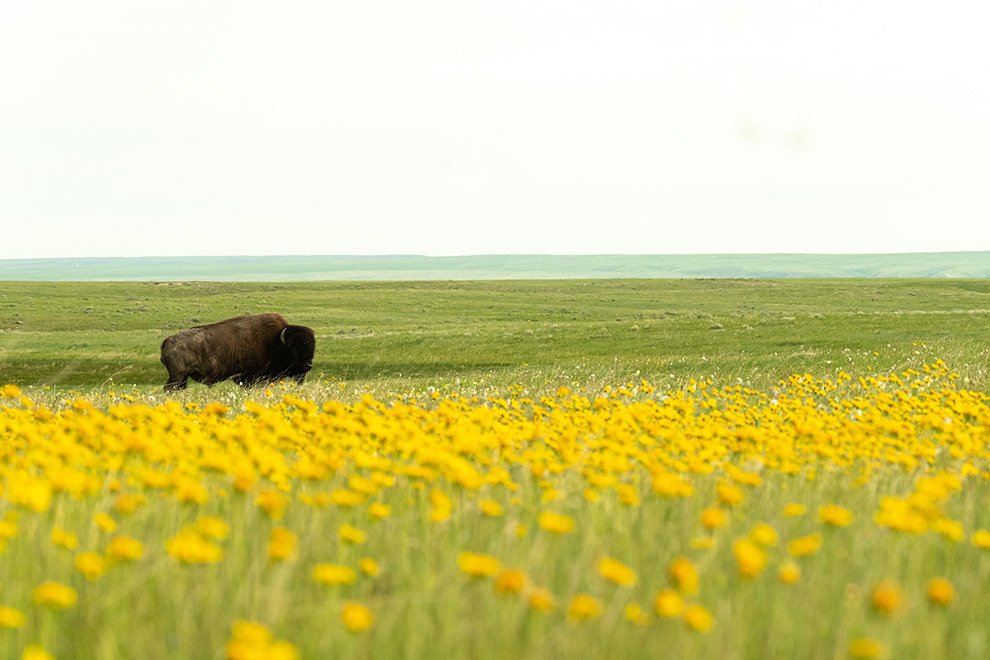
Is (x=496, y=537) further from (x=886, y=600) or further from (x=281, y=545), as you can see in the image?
(x=886, y=600)

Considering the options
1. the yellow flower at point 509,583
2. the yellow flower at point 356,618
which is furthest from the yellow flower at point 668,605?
the yellow flower at point 356,618

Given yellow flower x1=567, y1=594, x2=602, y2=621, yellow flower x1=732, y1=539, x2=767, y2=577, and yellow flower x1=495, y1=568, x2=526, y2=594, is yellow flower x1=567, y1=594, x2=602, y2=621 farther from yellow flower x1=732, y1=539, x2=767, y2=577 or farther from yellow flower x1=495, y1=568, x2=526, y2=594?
yellow flower x1=732, y1=539, x2=767, y2=577

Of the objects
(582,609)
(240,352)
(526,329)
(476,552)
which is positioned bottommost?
(526,329)

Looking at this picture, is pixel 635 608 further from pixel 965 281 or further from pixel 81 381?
pixel 965 281

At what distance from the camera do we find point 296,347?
2366 centimetres

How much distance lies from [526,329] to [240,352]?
2801 centimetres

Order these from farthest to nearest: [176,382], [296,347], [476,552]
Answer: [296,347] → [176,382] → [476,552]

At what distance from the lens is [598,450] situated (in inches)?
240

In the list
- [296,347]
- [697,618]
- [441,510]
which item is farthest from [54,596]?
[296,347]

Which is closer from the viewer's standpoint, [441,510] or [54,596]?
[54,596]

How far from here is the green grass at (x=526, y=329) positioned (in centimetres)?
2273

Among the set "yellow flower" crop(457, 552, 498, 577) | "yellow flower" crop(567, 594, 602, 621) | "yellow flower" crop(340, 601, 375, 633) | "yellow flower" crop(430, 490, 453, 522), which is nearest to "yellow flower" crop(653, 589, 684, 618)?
"yellow flower" crop(567, 594, 602, 621)

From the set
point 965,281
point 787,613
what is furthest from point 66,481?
point 965,281

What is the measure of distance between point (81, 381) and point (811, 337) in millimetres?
24437
